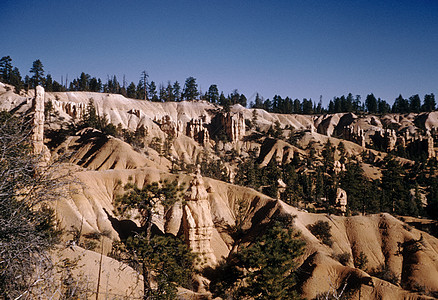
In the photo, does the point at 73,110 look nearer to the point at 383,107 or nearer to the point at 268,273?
the point at 268,273

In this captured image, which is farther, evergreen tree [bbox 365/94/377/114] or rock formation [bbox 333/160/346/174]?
evergreen tree [bbox 365/94/377/114]

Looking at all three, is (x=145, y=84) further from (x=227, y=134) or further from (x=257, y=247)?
(x=257, y=247)

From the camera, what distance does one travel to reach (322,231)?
113 ft

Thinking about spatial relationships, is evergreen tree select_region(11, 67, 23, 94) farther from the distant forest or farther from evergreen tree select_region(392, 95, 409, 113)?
evergreen tree select_region(392, 95, 409, 113)

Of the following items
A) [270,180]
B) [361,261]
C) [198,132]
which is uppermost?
[198,132]

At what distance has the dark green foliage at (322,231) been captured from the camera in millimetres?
33250

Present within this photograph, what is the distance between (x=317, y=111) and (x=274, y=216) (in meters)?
113

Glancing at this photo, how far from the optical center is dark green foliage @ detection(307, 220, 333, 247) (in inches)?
1309

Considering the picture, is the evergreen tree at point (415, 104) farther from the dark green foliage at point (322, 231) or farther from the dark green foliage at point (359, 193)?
the dark green foliage at point (322, 231)

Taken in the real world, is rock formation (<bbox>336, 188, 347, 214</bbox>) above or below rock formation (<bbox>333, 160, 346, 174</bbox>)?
below

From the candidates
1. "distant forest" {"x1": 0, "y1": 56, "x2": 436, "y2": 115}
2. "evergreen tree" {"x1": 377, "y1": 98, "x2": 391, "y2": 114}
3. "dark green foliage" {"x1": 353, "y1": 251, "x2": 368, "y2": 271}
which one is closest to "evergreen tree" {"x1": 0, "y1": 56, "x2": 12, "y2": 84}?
"distant forest" {"x1": 0, "y1": 56, "x2": 436, "y2": 115}

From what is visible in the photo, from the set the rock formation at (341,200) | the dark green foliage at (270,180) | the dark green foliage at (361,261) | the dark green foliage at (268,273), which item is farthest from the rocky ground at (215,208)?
the rock formation at (341,200)

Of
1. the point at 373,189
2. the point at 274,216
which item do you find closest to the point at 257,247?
the point at 274,216

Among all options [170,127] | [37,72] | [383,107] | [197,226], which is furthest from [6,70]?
[383,107]
